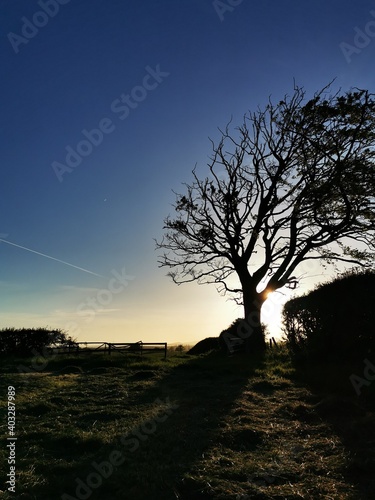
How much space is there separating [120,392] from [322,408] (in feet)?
17.8

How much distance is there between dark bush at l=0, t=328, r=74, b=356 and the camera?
25.0m

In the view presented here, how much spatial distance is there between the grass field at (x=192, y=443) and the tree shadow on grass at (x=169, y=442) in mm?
16

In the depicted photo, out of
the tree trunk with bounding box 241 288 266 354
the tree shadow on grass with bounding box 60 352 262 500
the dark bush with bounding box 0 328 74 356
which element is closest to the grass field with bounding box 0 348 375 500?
the tree shadow on grass with bounding box 60 352 262 500

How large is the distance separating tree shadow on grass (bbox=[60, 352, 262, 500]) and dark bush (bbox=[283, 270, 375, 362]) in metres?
2.70

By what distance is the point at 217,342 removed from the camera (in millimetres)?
30453

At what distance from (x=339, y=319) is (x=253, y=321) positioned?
12242 millimetres

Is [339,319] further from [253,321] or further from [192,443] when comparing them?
[253,321]

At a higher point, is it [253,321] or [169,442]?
[253,321]

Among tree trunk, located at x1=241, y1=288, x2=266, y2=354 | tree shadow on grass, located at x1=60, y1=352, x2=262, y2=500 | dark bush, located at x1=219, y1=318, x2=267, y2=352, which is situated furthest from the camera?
dark bush, located at x1=219, y1=318, x2=267, y2=352

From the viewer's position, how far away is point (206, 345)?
3102 centimetres

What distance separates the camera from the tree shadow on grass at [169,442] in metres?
4.60

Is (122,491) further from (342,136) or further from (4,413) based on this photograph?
(342,136)

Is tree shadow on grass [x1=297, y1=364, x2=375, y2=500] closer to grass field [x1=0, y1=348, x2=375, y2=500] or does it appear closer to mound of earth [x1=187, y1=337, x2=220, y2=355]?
grass field [x1=0, y1=348, x2=375, y2=500]

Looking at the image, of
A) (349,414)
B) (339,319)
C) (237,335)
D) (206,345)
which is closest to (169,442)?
(349,414)
